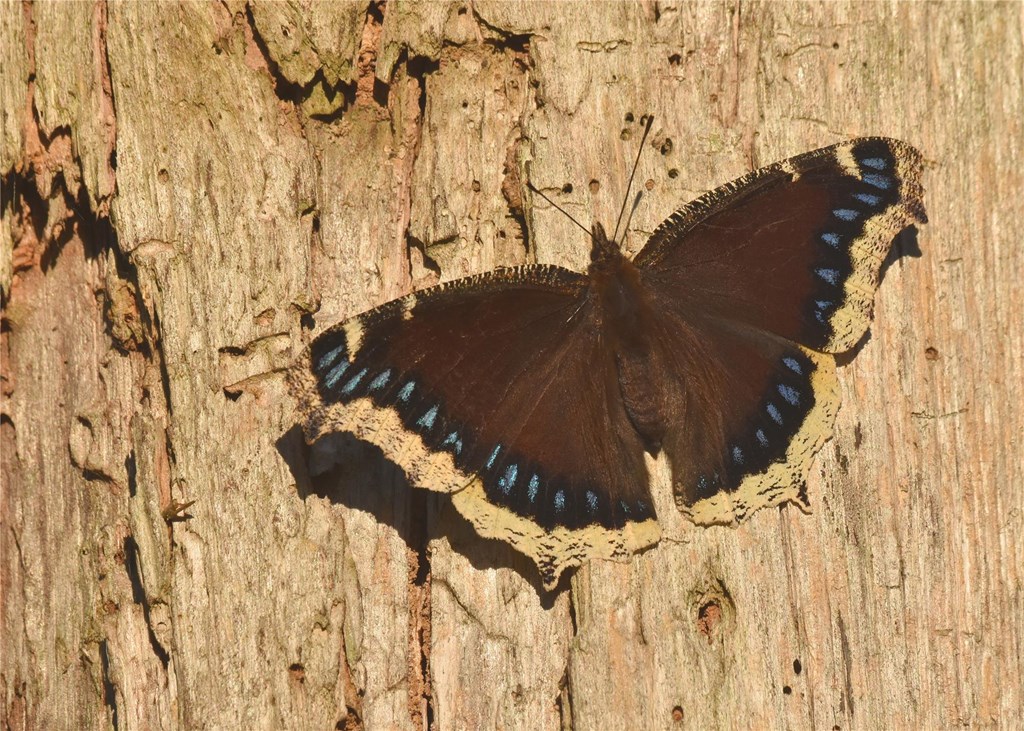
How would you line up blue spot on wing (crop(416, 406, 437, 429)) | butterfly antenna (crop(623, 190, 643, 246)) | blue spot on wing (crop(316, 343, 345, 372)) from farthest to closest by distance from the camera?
butterfly antenna (crop(623, 190, 643, 246)) → blue spot on wing (crop(416, 406, 437, 429)) → blue spot on wing (crop(316, 343, 345, 372))

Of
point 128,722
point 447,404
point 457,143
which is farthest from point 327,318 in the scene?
point 128,722

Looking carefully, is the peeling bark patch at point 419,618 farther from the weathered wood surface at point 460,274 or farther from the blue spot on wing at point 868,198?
the blue spot on wing at point 868,198

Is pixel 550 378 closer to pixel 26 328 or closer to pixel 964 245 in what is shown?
pixel 964 245

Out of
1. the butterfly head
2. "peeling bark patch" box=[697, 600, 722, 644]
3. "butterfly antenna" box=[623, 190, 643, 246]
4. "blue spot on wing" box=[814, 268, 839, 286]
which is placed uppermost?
"butterfly antenna" box=[623, 190, 643, 246]

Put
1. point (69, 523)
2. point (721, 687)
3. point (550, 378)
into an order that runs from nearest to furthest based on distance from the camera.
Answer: point (721, 687) → point (550, 378) → point (69, 523)

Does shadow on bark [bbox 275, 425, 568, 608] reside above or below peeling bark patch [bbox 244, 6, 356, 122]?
below

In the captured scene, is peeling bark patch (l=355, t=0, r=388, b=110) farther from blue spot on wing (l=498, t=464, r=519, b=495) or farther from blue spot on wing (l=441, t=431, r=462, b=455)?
blue spot on wing (l=498, t=464, r=519, b=495)

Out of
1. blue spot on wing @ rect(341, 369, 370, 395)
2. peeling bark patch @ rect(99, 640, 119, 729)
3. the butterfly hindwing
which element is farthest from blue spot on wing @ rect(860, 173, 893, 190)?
peeling bark patch @ rect(99, 640, 119, 729)
